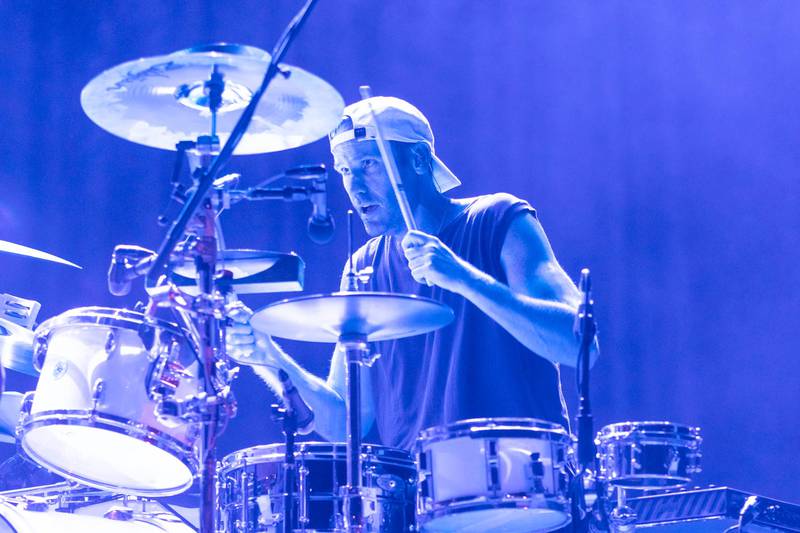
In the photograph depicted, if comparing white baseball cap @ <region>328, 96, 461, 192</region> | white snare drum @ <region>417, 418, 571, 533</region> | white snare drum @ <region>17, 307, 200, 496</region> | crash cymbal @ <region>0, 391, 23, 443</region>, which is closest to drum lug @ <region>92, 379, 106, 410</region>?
white snare drum @ <region>17, 307, 200, 496</region>

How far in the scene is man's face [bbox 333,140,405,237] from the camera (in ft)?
12.2

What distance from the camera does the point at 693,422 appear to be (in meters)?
5.34

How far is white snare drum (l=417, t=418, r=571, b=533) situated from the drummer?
1.24 ft

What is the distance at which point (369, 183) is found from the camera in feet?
12.3

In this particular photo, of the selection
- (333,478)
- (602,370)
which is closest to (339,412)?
(333,478)

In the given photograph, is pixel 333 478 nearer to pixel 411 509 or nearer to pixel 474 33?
pixel 411 509

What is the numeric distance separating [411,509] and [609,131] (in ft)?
9.46

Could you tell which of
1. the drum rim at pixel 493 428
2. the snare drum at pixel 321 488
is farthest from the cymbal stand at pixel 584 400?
the snare drum at pixel 321 488

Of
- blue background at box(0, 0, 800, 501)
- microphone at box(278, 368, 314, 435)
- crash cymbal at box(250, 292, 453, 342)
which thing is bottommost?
microphone at box(278, 368, 314, 435)

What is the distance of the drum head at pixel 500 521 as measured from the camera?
116 inches

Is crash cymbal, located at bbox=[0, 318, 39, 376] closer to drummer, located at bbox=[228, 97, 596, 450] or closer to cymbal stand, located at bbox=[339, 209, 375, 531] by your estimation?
drummer, located at bbox=[228, 97, 596, 450]

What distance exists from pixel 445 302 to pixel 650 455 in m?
0.81

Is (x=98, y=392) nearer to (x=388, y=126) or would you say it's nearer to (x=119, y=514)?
(x=119, y=514)

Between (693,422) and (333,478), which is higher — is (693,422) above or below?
above
